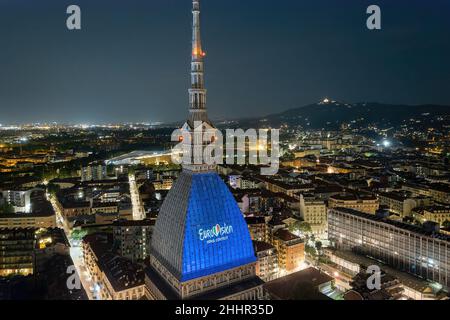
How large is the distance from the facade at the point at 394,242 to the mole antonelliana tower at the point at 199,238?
66.0ft

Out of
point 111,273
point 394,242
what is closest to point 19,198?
point 111,273

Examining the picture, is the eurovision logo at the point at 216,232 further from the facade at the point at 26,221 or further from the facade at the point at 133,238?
the facade at the point at 26,221

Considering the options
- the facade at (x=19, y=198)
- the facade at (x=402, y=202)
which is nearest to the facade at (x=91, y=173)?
the facade at (x=19, y=198)

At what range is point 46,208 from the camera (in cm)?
5859

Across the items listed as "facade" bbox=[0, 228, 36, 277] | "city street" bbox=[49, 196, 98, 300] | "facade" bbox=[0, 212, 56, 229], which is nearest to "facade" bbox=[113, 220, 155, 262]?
"city street" bbox=[49, 196, 98, 300]

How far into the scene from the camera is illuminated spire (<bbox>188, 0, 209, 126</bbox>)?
91.0 feet

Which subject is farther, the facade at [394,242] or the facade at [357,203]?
the facade at [357,203]

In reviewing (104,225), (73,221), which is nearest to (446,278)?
(104,225)

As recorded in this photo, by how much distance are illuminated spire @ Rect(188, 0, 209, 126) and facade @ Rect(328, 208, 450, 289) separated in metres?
25.5

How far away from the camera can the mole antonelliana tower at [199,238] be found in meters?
24.4

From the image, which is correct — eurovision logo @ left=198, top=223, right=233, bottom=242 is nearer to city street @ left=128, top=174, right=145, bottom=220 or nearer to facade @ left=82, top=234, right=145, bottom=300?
facade @ left=82, top=234, right=145, bottom=300

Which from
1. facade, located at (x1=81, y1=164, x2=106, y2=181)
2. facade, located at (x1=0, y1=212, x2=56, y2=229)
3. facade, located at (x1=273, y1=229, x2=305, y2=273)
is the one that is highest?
facade, located at (x1=81, y1=164, x2=106, y2=181)
